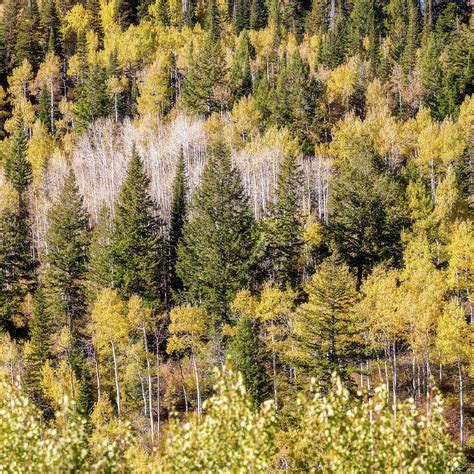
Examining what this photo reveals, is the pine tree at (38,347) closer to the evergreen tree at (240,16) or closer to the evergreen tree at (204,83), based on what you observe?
the evergreen tree at (204,83)

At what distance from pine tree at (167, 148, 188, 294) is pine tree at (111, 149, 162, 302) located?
129 cm

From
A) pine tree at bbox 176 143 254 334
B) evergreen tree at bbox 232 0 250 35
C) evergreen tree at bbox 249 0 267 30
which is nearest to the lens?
pine tree at bbox 176 143 254 334

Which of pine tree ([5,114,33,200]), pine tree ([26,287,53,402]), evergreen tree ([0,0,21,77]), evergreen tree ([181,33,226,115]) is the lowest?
pine tree ([26,287,53,402])

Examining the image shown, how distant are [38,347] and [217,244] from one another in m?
16.3

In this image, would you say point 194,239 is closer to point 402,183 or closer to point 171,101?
point 402,183

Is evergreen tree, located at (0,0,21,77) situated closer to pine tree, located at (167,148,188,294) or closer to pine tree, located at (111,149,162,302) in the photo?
pine tree, located at (167,148,188,294)

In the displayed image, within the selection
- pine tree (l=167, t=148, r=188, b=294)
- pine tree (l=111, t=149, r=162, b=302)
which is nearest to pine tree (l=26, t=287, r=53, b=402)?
pine tree (l=111, t=149, r=162, b=302)

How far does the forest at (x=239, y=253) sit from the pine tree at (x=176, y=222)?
0.28m

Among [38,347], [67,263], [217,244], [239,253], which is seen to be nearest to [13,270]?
[67,263]

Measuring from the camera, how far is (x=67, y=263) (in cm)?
4778

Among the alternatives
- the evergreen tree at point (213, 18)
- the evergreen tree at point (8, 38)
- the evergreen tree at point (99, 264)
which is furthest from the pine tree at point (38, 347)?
the evergreen tree at point (213, 18)

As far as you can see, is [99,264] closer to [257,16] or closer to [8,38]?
[8,38]

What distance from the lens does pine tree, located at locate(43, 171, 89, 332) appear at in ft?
151

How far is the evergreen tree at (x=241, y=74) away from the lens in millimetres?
77000
